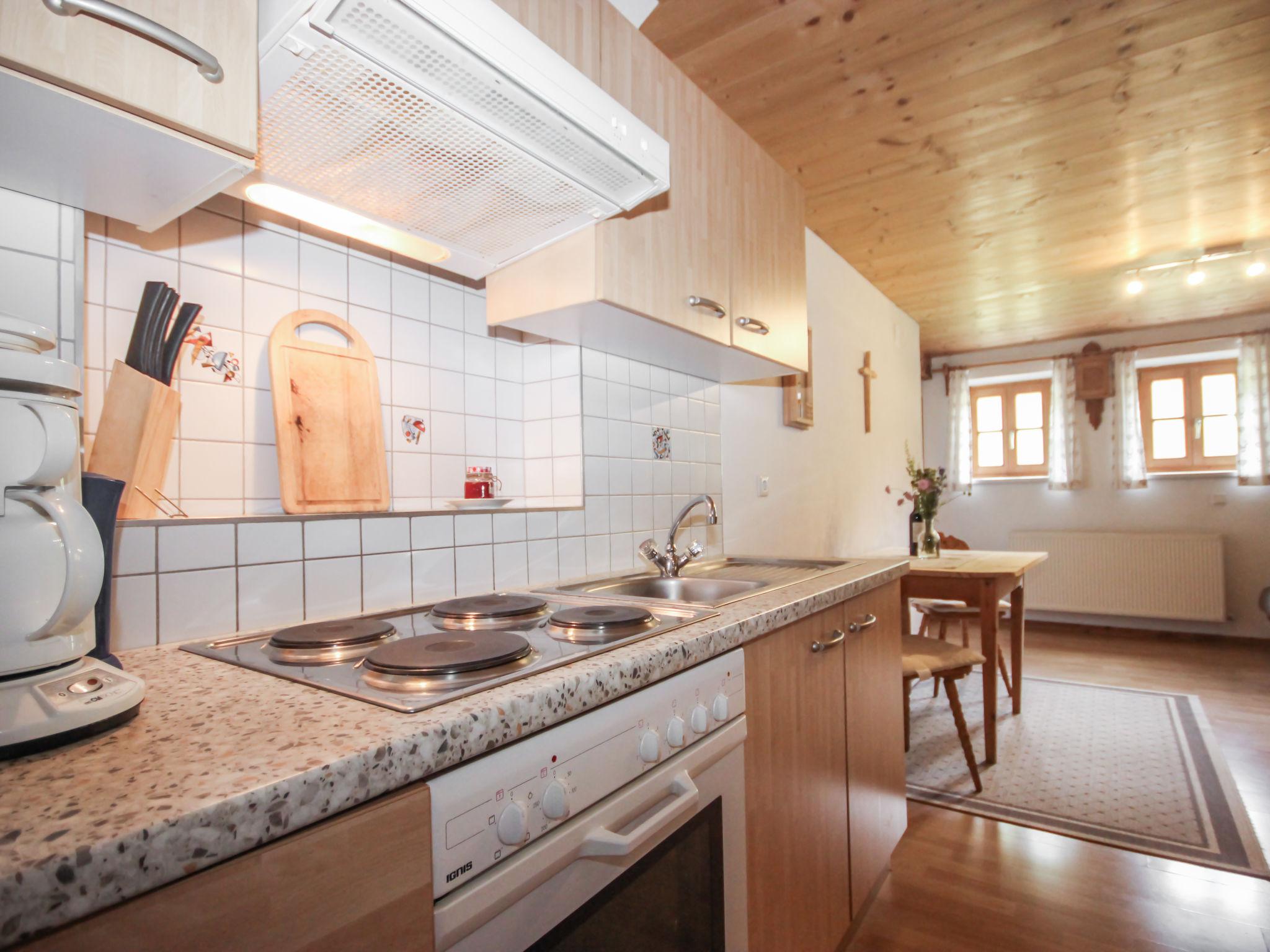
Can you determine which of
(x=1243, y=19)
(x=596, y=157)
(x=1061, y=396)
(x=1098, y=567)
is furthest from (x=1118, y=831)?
(x=1061, y=396)

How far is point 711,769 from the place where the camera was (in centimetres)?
100

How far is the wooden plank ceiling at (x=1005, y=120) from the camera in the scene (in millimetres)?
1819

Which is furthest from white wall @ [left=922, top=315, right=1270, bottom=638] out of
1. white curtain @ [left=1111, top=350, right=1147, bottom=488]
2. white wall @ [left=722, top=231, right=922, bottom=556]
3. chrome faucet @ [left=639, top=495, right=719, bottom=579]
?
chrome faucet @ [left=639, top=495, right=719, bottom=579]

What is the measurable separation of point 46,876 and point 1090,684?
480 cm

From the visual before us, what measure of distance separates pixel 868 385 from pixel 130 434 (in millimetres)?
3701

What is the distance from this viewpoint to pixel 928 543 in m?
3.34

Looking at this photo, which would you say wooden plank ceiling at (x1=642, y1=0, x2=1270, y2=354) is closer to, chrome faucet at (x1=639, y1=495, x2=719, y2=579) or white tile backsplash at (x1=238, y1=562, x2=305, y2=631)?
chrome faucet at (x1=639, y1=495, x2=719, y2=579)

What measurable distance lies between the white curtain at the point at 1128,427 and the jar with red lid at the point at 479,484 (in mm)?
5602

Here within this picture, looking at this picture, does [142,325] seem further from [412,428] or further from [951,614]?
[951,614]

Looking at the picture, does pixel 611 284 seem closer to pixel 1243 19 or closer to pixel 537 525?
pixel 537 525

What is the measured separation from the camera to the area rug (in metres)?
2.16

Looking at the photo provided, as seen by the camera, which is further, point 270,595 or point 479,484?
point 479,484

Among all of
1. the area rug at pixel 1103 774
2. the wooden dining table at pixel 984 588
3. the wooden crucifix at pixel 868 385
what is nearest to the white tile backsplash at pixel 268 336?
the wooden dining table at pixel 984 588

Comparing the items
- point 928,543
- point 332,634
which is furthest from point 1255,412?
point 332,634
